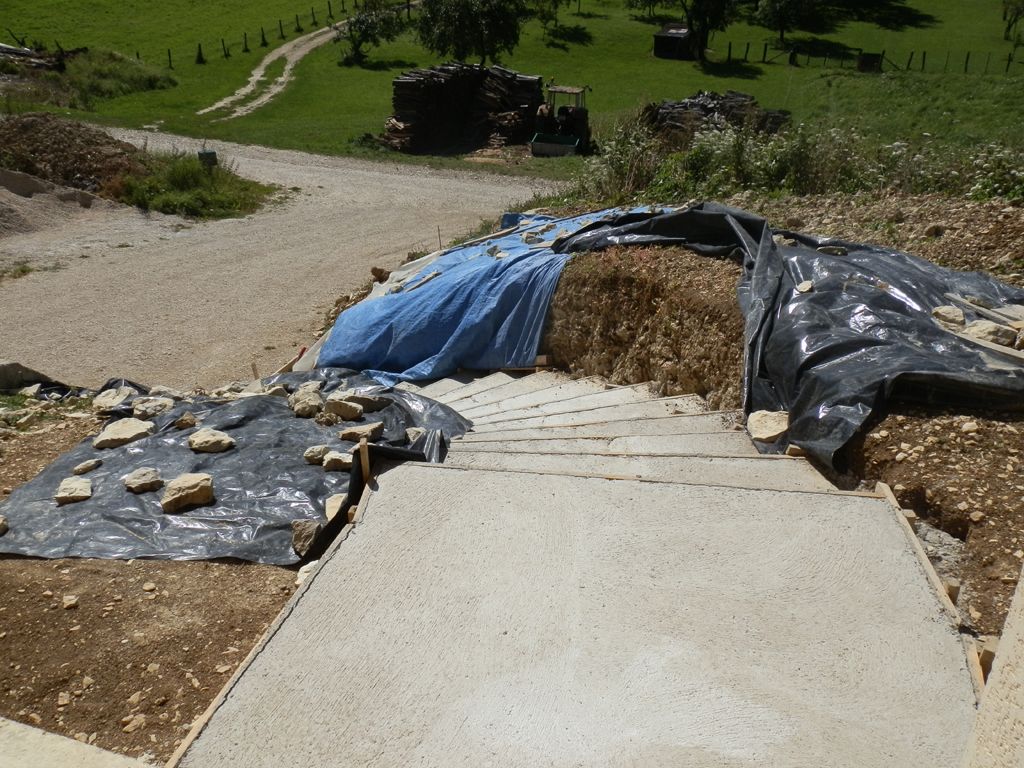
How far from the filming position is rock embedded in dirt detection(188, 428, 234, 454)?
6.75m

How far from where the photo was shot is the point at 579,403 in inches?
324

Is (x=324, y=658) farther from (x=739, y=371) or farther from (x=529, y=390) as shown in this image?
(x=529, y=390)

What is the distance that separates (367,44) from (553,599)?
4267 centimetres

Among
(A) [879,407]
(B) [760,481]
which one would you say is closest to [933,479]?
(A) [879,407]

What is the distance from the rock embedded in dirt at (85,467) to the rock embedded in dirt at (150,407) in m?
1.41

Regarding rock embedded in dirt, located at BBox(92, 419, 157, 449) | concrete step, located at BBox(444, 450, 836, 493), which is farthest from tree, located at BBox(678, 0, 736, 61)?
concrete step, located at BBox(444, 450, 836, 493)

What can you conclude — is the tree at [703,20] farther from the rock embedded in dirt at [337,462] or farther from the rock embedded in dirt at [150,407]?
the rock embedded in dirt at [337,462]

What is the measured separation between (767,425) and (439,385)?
14.2 ft

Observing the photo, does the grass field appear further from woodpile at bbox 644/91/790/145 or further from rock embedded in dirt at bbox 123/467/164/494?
rock embedded in dirt at bbox 123/467/164/494

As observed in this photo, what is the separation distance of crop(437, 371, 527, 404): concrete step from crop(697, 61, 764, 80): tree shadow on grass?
114 ft

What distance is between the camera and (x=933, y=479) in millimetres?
5199

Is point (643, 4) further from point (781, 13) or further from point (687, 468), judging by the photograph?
point (687, 468)

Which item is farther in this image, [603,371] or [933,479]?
[603,371]

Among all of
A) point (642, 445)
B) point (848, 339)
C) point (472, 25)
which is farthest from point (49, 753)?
point (472, 25)
